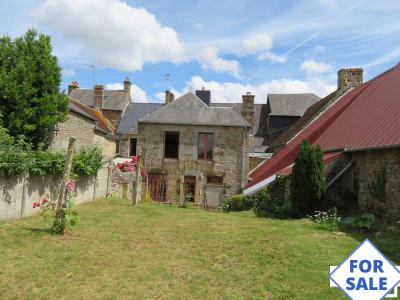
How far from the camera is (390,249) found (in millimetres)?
6609

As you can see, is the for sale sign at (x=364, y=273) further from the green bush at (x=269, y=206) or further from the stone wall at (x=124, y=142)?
the stone wall at (x=124, y=142)

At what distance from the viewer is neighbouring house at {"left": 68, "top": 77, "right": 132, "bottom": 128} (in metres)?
31.5

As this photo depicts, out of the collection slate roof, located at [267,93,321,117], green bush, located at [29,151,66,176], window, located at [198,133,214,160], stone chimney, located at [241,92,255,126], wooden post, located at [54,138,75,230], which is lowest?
wooden post, located at [54,138,75,230]

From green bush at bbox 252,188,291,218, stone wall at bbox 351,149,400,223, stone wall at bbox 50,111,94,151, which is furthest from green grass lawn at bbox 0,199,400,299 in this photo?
stone wall at bbox 50,111,94,151

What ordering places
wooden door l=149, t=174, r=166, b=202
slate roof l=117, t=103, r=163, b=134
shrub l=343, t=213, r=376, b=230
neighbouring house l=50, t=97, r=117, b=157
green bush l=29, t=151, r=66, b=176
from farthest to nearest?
1. slate roof l=117, t=103, r=163, b=134
2. wooden door l=149, t=174, r=166, b=202
3. neighbouring house l=50, t=97, r=117, b=157
4. green bush l=29, t=151, r=66, b=176
5. shrub l=343, t=213, r=376, b=230

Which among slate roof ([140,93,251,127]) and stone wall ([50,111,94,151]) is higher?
slate roof ([140,93,251,127])

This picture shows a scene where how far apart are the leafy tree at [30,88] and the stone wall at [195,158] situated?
17.2 ft

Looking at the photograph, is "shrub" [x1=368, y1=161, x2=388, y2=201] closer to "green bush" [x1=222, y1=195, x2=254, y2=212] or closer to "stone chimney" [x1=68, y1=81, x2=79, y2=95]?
"green bush" [x1=222, y1=195, x2=254, y2=212]

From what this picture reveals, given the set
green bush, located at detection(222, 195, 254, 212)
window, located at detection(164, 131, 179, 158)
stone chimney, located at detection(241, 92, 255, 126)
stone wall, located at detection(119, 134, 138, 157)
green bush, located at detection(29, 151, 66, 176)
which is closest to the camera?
green bush, located at detection(29, 151, 66, 176)

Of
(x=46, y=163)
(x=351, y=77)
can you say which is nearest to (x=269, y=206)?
(x=46, y=163)

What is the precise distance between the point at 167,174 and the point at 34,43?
943 centimetres

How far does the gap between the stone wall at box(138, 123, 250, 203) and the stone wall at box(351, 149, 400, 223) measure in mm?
9494

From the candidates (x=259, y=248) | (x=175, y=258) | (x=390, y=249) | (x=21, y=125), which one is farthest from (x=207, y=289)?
(x=21, y=125)

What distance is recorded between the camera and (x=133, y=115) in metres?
31.8
